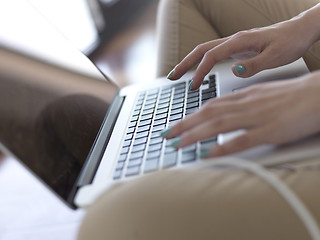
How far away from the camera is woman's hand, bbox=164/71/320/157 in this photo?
1.54 feet

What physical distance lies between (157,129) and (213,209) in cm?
27

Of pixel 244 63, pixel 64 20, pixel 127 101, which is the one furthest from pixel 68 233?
pixel 64 20

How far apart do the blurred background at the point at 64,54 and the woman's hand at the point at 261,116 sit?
0.36 m

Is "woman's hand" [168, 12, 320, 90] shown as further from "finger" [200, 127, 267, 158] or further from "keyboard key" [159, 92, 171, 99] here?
"finger" [200, 127, 267, 158]

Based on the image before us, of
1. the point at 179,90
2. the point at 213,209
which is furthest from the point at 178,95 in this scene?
the point at 213,209

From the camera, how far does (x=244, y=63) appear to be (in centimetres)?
69

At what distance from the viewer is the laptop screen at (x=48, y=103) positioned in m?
0.58

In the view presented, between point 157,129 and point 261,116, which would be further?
point 157,129

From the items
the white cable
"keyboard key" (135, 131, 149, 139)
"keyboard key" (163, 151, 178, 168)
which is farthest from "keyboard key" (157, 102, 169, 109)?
the white cable

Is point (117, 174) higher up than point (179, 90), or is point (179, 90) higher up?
point (117, 174)

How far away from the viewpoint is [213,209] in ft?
1.39

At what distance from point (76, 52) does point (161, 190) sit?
548 mm

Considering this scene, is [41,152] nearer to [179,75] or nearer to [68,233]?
[179,75]

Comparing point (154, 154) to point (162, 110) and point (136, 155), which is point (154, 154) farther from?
point (162, 110)
